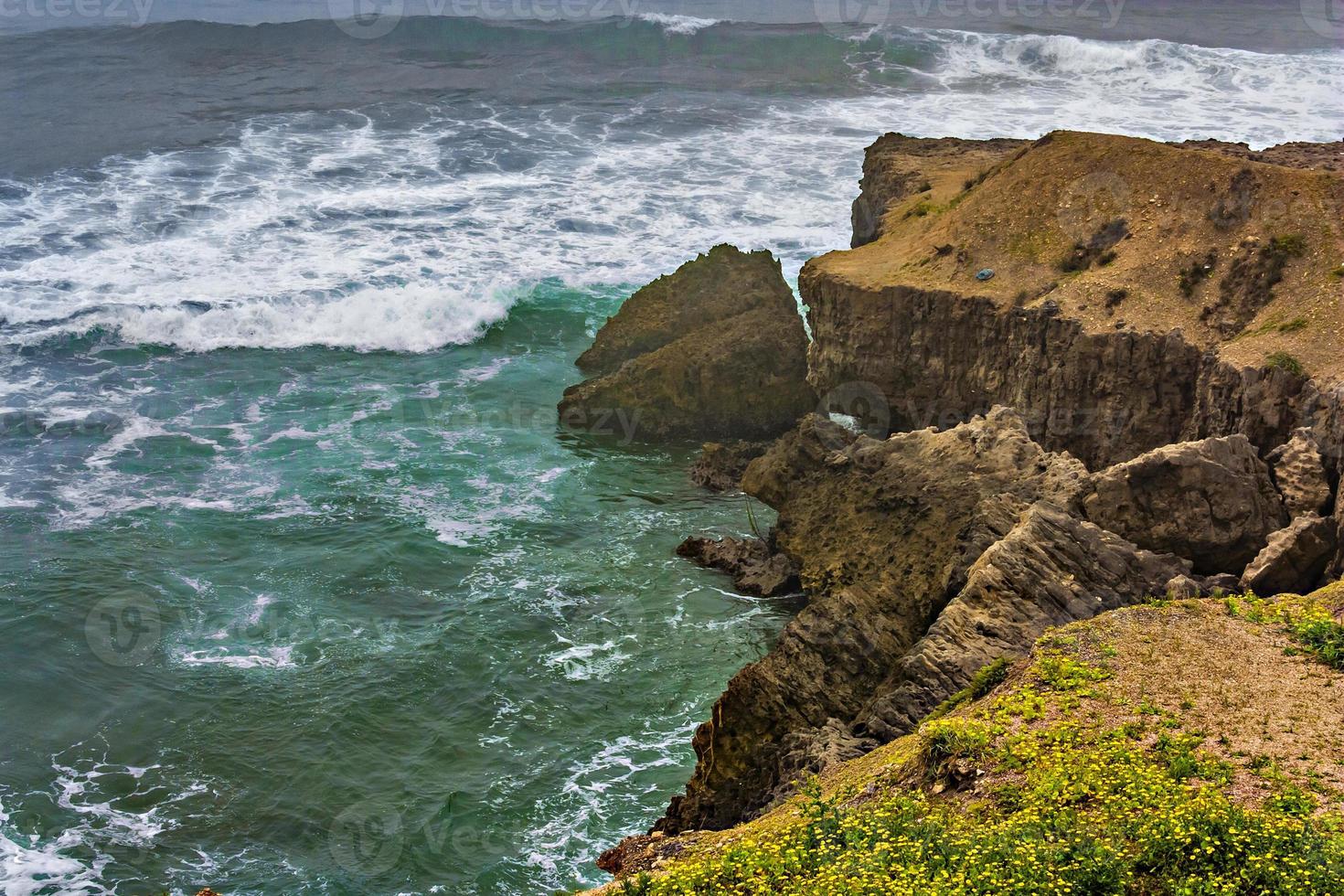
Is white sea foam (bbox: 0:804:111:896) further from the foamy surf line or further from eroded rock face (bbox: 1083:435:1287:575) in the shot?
the foamy surf line

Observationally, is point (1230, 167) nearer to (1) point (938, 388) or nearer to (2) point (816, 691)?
(1) point (938, 388)

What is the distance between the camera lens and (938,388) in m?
22.2

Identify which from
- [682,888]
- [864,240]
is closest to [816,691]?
[682,888]

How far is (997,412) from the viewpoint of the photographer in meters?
18.5

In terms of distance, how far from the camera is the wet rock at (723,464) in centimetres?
2427

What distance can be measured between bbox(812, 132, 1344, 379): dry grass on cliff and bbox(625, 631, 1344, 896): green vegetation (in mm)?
6933

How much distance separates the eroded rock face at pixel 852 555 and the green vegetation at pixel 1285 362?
3028 mm

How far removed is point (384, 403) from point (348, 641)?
10.1 metres

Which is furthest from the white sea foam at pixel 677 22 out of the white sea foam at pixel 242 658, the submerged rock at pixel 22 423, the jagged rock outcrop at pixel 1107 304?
the white sea foam at pixel 242 658

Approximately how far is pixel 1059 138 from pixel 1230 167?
3.31 m

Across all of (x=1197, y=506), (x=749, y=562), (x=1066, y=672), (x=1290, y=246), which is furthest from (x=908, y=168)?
(x=1066, y=672)

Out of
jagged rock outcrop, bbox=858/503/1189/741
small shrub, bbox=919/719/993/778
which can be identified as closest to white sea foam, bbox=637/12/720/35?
jagged rock outcrop, bbox=858/503/1189/741

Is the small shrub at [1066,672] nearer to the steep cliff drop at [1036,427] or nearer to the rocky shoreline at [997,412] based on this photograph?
the rocky shoreline at [997,412]

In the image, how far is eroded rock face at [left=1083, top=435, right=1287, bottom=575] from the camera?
16.0 m
